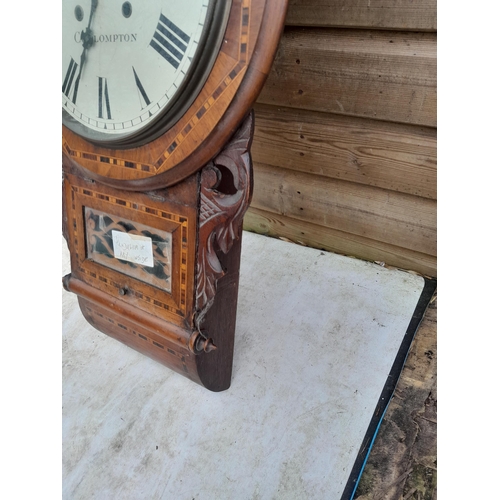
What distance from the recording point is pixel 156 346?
0.99 meters

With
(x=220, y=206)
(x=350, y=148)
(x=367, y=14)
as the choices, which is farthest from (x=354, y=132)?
(x=220, y=206)

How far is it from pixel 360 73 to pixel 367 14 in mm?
147

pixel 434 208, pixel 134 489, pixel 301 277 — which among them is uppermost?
pixel 434 208

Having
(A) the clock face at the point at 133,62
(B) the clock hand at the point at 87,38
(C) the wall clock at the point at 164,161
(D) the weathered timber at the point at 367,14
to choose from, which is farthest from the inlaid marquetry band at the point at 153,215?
(D) the weathered timber at the point at 367,14

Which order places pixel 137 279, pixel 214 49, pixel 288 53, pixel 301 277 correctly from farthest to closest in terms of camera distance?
pixel 301 277
pixel 288 53
pixel 137 279
pixel 214 49

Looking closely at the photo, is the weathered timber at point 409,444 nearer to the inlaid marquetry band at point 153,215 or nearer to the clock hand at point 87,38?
the inlaid marquetry band at point 153,215

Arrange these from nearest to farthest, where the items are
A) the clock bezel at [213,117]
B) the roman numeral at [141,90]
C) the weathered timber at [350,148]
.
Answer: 1. the clock bezel at [213,117]
2. the roman numeral at [141,90]
3. the weathered timber at [350,148]

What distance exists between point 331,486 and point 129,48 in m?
0.89

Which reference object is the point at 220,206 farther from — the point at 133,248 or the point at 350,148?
the point at 350,148

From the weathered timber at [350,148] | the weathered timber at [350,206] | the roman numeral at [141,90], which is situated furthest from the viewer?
the weathered timber at [350,206]

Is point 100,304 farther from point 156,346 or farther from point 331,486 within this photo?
point 331,486

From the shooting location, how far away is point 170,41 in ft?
2.32

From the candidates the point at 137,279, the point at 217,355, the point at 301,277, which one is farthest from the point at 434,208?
the point at 137,279

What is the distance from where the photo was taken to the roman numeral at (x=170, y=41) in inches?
27.3
